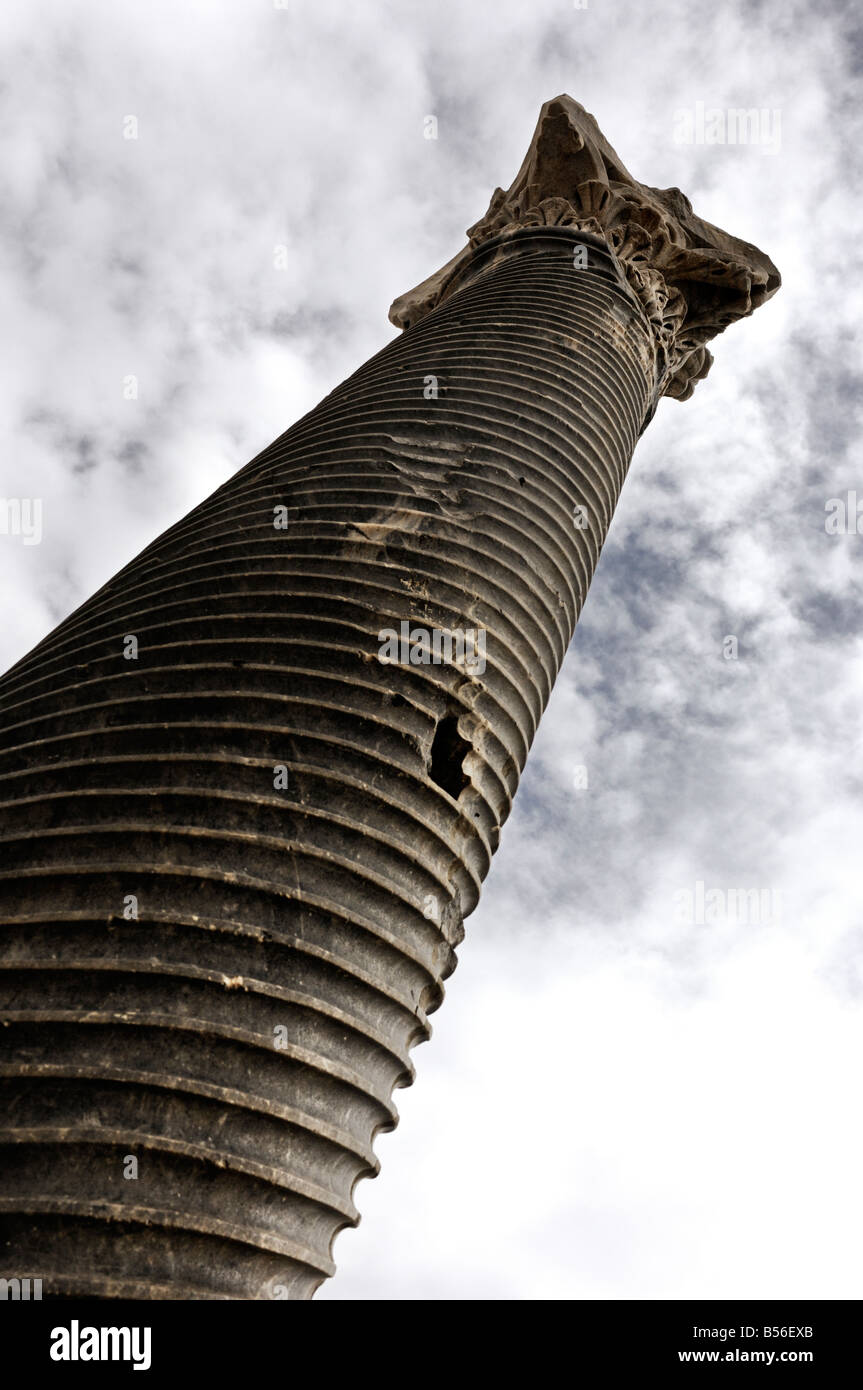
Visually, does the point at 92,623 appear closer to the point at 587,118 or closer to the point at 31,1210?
the point at 31,1210

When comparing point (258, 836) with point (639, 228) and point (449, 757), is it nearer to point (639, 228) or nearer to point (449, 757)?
point (449, 757)

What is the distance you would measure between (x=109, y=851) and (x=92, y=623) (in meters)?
1.37

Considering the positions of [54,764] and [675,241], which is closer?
[54,764]

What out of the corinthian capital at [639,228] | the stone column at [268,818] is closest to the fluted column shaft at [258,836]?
the stone column at [268,818]

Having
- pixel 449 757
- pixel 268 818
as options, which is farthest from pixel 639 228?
pixel 268 818

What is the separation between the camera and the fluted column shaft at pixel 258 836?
2602mm

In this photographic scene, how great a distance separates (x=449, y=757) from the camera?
3.87 meters

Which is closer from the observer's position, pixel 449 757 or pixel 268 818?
pixel 268 818

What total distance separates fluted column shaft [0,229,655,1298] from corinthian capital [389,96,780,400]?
3489 millimetres

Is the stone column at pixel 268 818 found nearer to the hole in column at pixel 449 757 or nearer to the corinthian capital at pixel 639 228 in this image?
the hole in column at pixel 449 757

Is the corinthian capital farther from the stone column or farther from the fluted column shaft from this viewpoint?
the fluted column shaft

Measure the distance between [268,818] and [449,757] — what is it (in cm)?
85
